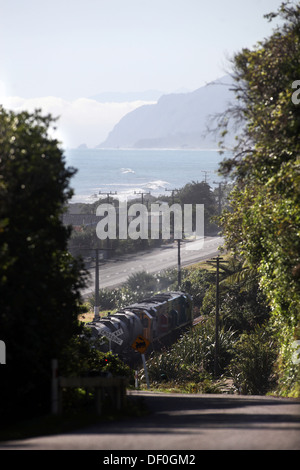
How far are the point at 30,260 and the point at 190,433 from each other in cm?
439

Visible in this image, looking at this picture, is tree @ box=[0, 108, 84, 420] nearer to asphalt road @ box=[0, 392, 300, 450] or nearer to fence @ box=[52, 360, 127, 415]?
fence @ box=[52, 360, 127, 415]

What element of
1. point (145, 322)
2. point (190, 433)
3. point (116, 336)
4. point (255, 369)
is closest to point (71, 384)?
point (190, 433)

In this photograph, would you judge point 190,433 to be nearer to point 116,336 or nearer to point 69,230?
point 69,230

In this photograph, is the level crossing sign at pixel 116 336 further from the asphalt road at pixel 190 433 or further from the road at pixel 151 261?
the road at pixel 151 261

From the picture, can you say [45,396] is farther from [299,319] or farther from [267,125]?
[299,319]

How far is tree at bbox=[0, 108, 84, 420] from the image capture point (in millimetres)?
11977

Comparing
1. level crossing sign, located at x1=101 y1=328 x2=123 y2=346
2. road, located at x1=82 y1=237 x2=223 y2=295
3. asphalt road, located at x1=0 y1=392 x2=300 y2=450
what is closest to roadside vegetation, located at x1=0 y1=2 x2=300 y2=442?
asphalt road, located at x1=0 y1=392 x2=300 y2=450

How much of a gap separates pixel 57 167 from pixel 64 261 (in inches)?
133

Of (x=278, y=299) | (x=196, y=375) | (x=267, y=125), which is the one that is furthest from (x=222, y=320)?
(x=267, y=125)

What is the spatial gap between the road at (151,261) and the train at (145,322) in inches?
943

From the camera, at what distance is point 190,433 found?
10.4 meters

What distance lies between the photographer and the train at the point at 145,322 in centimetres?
3638

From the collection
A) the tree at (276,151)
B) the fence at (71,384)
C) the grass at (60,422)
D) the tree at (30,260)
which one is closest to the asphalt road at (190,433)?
the grass at (60,422)

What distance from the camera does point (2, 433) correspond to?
454 inches
